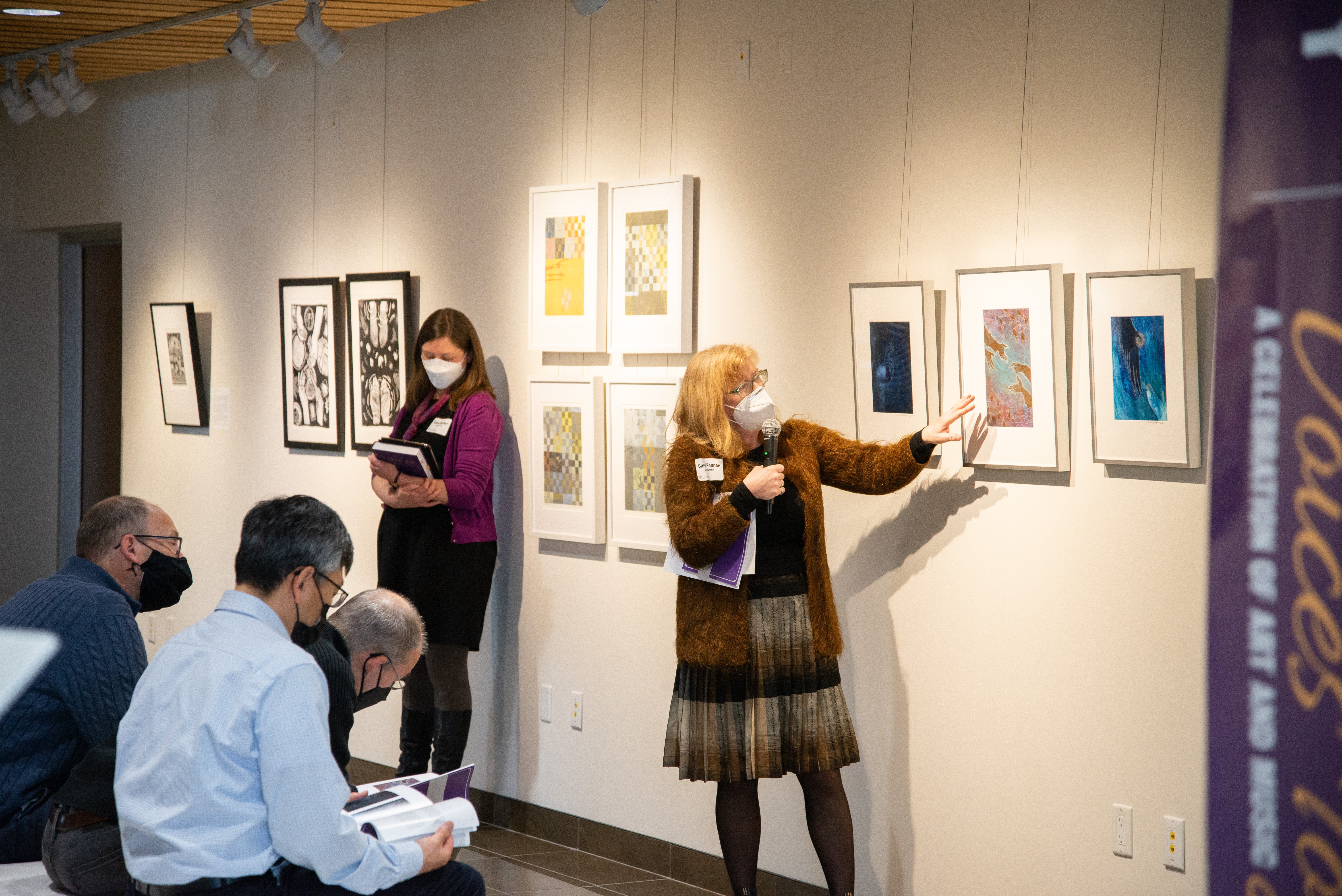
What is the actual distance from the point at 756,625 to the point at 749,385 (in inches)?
27.4

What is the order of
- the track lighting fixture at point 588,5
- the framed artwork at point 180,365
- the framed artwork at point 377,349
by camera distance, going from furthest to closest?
the framed artwork at point 180,365, the framed artwork at point 377,349, the track lighting fixture at point 588,5

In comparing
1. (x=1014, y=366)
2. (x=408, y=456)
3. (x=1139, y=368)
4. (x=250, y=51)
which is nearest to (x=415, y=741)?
(x=408, y=456)

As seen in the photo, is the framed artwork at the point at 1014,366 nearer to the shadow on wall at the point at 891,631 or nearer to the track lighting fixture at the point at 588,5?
the shadow on wall at the point at 891,631

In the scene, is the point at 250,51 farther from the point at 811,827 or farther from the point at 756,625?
the point at 811,827

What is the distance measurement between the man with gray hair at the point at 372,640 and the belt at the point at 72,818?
1.76ft

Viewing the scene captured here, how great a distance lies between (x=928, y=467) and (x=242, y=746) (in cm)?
230

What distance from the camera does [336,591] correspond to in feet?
8.40

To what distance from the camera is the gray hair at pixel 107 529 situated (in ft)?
10.6

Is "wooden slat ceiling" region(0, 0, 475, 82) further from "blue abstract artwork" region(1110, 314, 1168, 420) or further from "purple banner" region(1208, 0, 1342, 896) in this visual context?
"purple banner" region(1208, 0, 1342, 896)

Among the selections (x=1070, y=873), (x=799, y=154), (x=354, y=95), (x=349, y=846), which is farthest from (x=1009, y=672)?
(x=354, y=95)

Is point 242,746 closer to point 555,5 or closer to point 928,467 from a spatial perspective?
point 928,467

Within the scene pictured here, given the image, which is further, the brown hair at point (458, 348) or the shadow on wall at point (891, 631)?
the brown hair at point (458, 348)

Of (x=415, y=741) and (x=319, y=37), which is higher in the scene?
(x=319, y=37)

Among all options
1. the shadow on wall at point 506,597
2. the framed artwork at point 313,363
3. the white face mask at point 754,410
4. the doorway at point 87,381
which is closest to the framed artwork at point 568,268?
the shadow on wall at point 506,597
